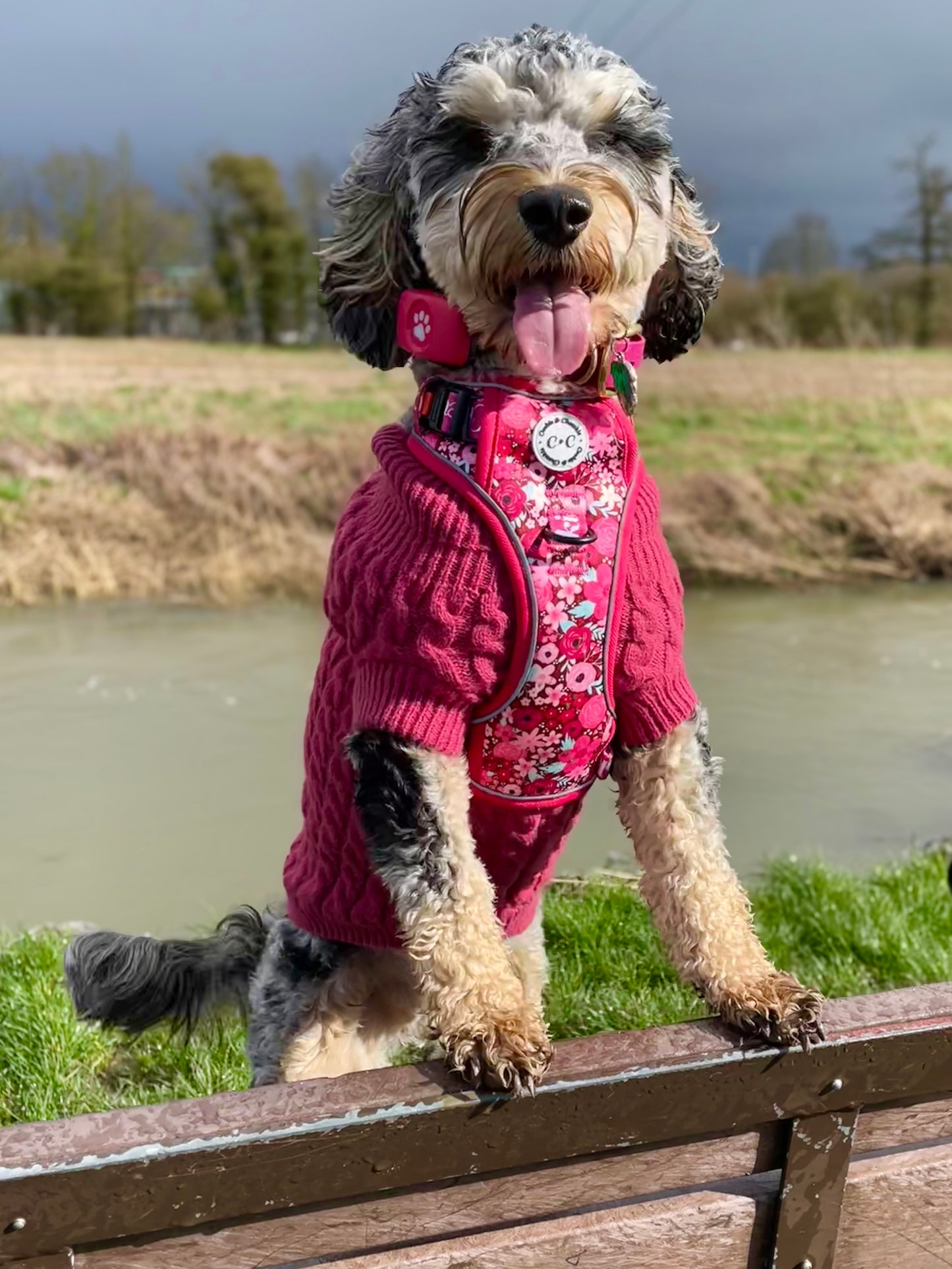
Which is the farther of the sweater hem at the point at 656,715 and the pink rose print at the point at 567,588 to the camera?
the sweater hem at the point at 656,715

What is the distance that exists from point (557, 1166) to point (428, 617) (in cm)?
82

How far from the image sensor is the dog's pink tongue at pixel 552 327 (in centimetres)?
181

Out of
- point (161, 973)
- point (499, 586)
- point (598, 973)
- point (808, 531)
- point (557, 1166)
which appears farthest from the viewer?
point (808, 531)

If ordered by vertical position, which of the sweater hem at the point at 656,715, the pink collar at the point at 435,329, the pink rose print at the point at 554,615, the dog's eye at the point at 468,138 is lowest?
the sweater hem at the point at 656,715

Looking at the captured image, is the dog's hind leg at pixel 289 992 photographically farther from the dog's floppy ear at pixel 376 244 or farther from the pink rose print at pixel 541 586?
the dog's floppy ear at pixel 376 244

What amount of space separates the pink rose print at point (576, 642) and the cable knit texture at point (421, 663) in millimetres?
87

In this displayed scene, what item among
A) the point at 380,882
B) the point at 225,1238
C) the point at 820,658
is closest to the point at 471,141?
the point at 380,882

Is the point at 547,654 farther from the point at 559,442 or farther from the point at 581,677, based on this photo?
the point at 559,442

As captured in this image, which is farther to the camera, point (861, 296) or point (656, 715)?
point (861, 296)

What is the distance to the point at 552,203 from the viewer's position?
1.74 metres

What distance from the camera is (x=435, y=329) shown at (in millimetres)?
1914

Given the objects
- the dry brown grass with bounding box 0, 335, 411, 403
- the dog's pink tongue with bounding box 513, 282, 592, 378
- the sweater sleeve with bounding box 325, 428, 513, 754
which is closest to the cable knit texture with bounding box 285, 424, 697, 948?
the sweater sleeve with bounding box 325, 428, 513, 754

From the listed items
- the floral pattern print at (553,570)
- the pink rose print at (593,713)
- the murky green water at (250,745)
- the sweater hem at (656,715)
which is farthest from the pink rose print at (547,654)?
the murky green water at (250,745)

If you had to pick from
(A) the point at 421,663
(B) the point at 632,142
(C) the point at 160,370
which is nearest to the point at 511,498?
(A) the point at 421,663
